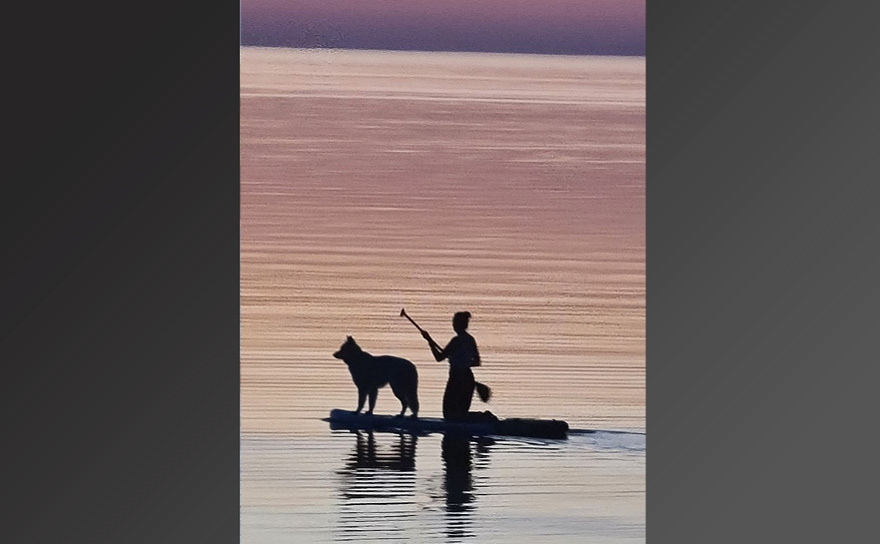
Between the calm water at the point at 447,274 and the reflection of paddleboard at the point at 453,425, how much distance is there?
0.10ft

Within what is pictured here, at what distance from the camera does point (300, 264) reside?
14.5 feet

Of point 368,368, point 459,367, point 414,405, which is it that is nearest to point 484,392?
point 459,367

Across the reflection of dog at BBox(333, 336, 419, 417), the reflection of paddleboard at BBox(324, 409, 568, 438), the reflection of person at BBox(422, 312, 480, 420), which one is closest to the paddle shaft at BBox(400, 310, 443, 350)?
the reflection of person at BBox(422, 312, 480, 420)

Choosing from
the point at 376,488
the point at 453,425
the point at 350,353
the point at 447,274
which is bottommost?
the point at 376,488

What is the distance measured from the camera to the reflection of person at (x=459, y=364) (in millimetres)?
4457

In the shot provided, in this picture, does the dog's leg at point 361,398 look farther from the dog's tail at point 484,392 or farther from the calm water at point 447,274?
the dog's tail at point 484,392

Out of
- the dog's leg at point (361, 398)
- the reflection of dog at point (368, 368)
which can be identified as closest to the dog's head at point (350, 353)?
the reflection of dog at point (368, 368)

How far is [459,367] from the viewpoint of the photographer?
14.6 feet

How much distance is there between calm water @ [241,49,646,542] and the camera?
4.41 meters

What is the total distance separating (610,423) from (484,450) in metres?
0.42

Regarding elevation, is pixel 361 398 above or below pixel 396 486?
above

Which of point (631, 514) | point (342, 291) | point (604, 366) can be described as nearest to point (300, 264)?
point (342, 291)

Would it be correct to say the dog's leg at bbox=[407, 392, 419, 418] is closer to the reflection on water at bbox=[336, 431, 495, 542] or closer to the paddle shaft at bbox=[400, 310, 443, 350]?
the reflection on water at bbox=[336, 431, 495, 542]

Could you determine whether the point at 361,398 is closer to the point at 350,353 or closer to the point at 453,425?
the point at 350,353
